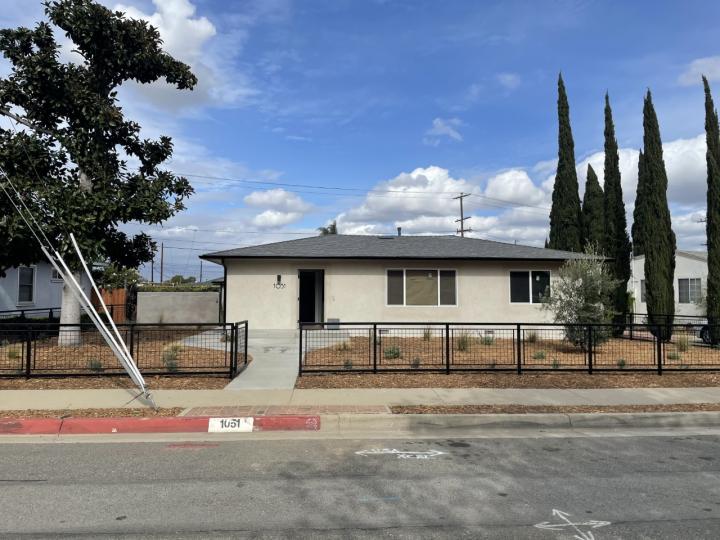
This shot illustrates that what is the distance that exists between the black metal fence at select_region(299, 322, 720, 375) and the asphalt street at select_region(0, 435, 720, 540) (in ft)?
12.5

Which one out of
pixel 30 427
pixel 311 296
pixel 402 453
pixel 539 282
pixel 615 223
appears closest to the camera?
pixel 402 453

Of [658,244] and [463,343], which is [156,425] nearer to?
[463,343]

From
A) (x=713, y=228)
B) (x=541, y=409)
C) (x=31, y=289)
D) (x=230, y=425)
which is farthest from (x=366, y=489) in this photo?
(x=31, y=289)

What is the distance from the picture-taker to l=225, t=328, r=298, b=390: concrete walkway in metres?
9.61

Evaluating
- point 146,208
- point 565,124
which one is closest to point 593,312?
point 146,208

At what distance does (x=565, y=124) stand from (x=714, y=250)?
12.1m

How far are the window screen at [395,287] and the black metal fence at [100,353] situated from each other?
7.73 meters

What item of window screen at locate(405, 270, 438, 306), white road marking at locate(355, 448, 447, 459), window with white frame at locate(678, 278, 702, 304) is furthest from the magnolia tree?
window with white frame at locate(678, 278, 702, 304)

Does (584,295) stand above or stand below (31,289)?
below

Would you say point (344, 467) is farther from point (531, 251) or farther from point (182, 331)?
point (531, 251)

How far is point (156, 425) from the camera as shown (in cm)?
720

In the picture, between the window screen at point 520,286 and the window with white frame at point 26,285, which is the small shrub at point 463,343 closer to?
the window screen at point 520,286

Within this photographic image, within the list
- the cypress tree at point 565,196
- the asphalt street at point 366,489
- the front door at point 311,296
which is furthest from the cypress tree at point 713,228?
the asphalt street at point 366,489

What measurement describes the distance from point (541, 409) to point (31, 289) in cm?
2239
